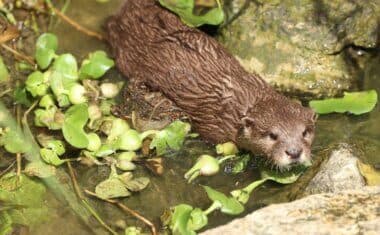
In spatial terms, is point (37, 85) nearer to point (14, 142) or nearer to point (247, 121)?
point (14, 142)

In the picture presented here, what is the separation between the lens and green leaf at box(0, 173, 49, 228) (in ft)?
13.4

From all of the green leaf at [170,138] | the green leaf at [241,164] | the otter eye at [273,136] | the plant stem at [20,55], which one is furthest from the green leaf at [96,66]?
the otter eye at [273,136]

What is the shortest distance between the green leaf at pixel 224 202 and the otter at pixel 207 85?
38cm

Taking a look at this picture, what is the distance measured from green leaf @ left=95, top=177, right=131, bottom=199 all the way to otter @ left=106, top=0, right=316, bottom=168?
0.68 metres

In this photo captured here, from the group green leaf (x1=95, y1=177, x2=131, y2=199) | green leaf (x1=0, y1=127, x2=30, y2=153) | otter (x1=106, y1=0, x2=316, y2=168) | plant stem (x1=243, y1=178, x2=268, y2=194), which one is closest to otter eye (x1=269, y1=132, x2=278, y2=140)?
otter (x1=106, y1=0, x2=316, y2=168)

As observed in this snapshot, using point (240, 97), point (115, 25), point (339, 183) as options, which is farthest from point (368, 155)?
point (115, 25)

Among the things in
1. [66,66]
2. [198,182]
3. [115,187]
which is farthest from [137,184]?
[66,66]

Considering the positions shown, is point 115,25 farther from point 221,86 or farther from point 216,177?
point 216,177

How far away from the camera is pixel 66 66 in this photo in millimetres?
4711

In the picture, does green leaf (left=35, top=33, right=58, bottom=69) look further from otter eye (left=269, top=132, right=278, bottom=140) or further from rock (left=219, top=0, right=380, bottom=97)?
otter eye (left=269, top=132, right=278, bottom=140)

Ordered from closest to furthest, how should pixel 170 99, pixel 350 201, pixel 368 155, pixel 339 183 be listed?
1. pixel 350 201
2. pixel 339 183
3. pixel 368 155
4. pixel 170 99

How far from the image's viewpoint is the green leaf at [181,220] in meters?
3.77

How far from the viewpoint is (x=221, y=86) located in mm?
4562

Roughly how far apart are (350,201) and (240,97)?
1.15 m
